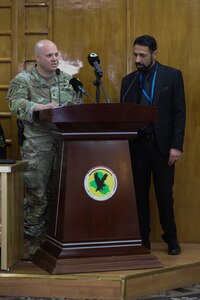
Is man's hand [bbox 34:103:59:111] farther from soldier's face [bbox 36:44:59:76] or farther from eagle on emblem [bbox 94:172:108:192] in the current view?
eagle on emblem [bbox 94:172:108:192]

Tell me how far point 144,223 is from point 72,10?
1.70m

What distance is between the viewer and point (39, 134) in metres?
3.82

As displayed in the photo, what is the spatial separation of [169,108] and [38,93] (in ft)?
2.84

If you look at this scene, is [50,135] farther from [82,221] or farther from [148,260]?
[148,260]

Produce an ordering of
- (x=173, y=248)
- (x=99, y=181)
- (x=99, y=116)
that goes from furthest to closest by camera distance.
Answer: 1. (x=173, y=248)
2. (x=99, y=181)
3. (x=99, y=116)

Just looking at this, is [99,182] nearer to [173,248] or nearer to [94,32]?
[173,248]

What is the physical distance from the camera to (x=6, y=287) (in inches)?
131

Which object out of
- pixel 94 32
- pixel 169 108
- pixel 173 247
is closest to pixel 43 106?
pixel 169 108

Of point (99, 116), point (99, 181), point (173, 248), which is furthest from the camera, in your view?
point (173, 248)

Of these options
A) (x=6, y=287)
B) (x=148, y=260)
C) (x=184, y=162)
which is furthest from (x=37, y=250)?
(x=184, y=162)

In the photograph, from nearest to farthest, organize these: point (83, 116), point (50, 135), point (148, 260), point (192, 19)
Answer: point (83, 116) < point (148, 260) < point (50, 135) < point (192, 19)

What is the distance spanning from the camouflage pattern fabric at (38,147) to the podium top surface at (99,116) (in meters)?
0.50

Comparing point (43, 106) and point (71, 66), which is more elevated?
point (71, 66)

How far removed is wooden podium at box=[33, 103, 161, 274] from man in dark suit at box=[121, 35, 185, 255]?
0.45 meters
